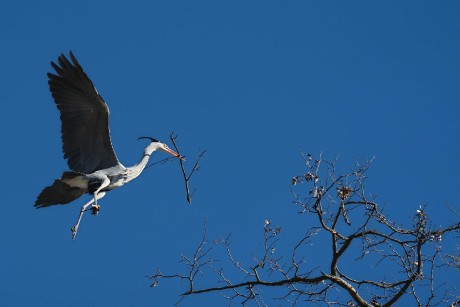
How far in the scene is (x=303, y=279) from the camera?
246 inches

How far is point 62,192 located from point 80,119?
1.00 meters

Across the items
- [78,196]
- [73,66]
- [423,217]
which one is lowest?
[423,217]

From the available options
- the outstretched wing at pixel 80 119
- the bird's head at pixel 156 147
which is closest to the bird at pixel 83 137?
the outstretched wing at pixel 80 119

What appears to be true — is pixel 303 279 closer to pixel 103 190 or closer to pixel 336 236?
pixel 336 236

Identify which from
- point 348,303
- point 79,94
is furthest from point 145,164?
point 348,303

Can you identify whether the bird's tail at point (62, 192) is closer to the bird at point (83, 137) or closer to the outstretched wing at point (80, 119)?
the bird at point (83, 137)

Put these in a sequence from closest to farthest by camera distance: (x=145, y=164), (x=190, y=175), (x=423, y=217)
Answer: (x=423, y=217) → (x=190, y=175) → (x=145, y=164)

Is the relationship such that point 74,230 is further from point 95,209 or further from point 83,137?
point 83,137

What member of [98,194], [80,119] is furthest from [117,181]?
[80,119]

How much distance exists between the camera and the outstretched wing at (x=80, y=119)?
9297mm

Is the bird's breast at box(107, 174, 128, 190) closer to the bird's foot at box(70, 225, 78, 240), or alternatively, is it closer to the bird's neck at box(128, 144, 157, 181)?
the bird's neck at box(128, 144, 157, 181)

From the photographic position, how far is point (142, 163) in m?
9.98

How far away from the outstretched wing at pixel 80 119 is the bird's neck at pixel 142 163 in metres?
0.27

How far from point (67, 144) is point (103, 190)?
0.77 meters
